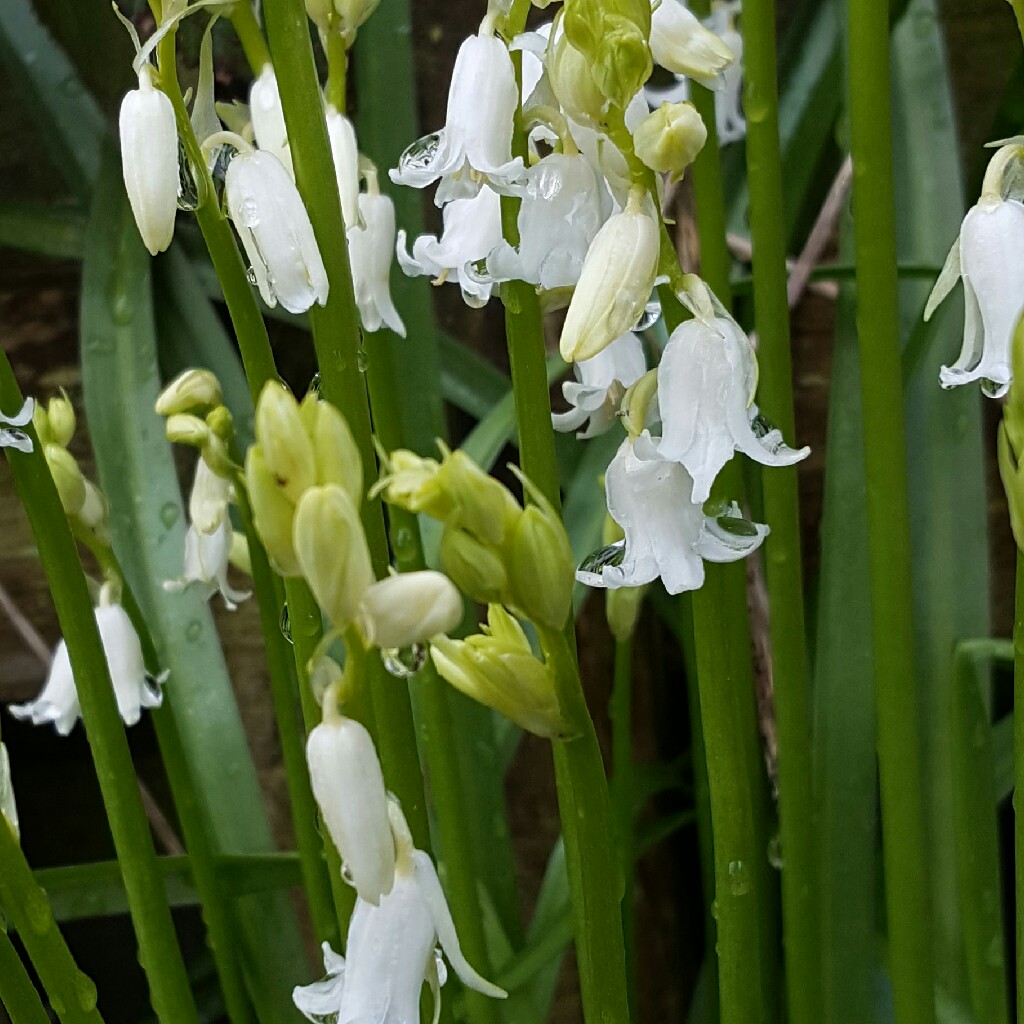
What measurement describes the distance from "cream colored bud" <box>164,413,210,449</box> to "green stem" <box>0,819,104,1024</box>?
17 centimetres

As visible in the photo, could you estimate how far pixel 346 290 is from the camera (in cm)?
36

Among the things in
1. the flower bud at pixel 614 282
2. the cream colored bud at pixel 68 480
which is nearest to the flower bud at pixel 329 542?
the flower bud at pixel 614 282

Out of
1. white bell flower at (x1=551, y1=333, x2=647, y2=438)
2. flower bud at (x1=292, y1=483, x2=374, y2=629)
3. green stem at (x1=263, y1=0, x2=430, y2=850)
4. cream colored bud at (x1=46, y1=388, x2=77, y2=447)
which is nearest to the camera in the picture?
flower bud at (x1=292, y1=483, x2=374, y2=629)

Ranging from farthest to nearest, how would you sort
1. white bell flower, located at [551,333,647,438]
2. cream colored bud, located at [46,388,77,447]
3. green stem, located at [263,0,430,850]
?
1. cream colored bud, located at [46,388,77,447]
2. white bell flower, located at [551,333,647,438]
3. green stem, located at [263,0,430,850]

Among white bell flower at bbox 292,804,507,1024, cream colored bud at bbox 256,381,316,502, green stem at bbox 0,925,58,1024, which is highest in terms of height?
cream colored bud at bbox 256,381,316,502

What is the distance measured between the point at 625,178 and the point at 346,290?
0.09m

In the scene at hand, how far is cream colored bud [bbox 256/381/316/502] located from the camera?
25cm

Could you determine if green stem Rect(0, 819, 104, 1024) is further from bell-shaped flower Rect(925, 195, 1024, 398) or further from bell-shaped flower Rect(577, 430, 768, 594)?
bell-shaped flower Rect(925, 195, 1024, 398)

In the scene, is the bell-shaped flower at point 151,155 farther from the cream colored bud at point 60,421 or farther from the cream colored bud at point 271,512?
the cream colored bud at point 60,421

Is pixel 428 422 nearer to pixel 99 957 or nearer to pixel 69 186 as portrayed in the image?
pixel 69 186

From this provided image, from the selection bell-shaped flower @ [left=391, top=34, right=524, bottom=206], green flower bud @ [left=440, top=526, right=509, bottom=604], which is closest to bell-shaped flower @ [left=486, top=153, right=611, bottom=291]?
bell-shaped flower @ [left=391, top=34, right=524, bottom=206]

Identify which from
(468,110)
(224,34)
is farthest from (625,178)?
(224,34)

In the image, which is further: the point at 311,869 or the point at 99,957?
the point at 99,957

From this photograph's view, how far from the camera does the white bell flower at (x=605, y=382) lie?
0.45 metres
